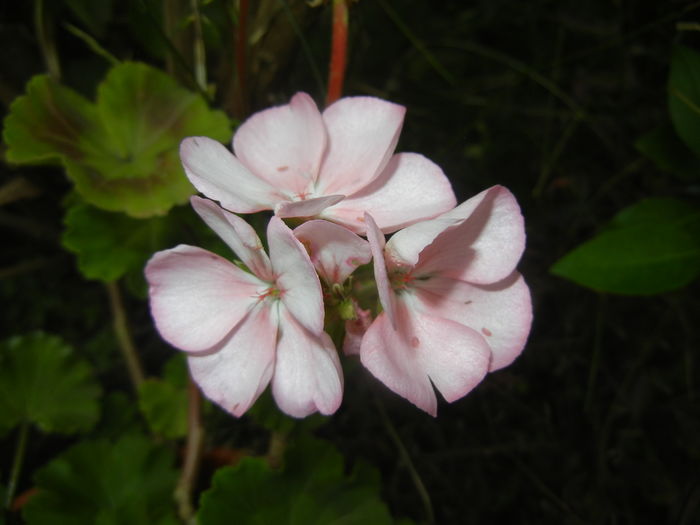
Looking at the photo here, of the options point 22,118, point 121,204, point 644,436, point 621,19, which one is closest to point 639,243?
point 644,436

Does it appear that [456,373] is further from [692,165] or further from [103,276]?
[692,165]

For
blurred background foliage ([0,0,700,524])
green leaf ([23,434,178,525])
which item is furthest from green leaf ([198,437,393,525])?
green leaf ([23,434,178,525])

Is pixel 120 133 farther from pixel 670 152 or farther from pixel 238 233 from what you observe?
pixel 670 152

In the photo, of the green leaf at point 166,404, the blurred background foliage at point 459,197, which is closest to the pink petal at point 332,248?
the blurred background foliage at point 459,197

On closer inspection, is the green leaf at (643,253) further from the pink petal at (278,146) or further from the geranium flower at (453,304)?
the pink petal at (278,146)

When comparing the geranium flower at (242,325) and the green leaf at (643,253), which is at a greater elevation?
the geranium flower at (242,325)
